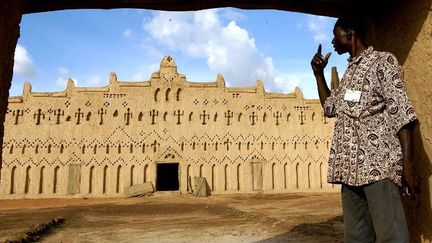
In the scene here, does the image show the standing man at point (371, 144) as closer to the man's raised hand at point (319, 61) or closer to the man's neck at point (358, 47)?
the man's neck at point (358, 47)

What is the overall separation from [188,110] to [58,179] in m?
7.57

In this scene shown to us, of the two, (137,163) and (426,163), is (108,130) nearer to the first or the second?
(137,163)

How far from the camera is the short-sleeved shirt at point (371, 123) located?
2.45 meters

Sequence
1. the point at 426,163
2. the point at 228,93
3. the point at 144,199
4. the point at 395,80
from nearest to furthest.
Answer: the point at 395,80, the point at 426,163, the point at 144,199, the point at 228,93

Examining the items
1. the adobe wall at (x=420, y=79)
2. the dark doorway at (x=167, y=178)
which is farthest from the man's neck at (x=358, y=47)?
the dark doorway at (x=167, y=178)

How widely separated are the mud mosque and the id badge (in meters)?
17.4

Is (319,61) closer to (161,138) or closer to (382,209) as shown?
(382,209)

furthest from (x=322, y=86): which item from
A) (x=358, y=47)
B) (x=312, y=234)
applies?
(x=312, y=234)

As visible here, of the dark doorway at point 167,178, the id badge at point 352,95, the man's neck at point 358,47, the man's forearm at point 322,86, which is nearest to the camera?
the id badge at point 352,95

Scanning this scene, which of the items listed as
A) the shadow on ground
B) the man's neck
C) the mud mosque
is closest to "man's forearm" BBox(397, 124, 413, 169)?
the man's neck

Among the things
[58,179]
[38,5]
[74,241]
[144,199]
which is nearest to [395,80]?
[38,5]

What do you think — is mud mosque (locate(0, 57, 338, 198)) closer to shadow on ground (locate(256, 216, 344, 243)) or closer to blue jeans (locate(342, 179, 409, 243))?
shadow on ground (locate(256, 216, 344, 243))

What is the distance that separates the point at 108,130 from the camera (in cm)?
1962

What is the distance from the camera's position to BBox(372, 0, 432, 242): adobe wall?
112 inches
